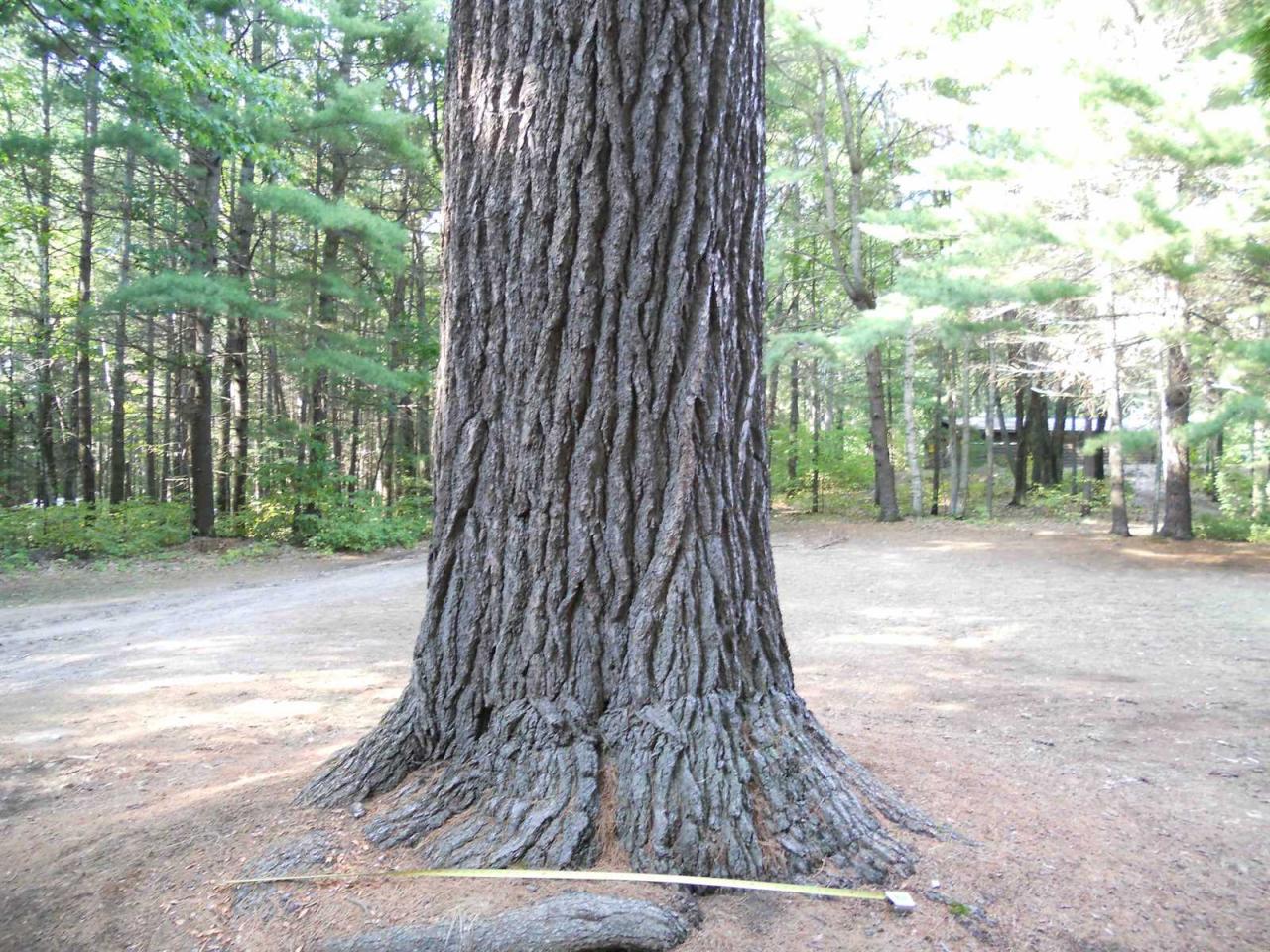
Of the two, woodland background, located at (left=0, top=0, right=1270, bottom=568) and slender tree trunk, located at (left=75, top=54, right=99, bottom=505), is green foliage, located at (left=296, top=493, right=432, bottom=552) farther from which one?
slender tree trunk, located at (left=75, top=54, right=99, bottom=505)

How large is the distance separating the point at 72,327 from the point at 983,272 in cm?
1645

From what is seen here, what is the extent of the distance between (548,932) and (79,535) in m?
15.6

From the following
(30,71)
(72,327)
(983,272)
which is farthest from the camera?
(30,71)

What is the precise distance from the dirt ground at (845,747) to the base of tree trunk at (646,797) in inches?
4.2

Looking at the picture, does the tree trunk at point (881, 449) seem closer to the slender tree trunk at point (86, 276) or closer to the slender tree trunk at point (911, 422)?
the slender tree trunk at point (911, 422)

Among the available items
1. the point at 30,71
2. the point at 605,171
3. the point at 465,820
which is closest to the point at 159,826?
the point at 465,820

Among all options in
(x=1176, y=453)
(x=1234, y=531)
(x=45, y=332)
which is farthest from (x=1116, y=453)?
(x=45, y=332)

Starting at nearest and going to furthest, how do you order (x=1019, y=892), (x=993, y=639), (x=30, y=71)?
(x=1019, y=892)
(x=993, y=639)
(x=30, y=71)

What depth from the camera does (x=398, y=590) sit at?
10.9 meters

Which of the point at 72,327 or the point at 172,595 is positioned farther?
the point at 72,327

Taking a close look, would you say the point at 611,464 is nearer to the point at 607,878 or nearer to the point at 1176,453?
the point at 607,878

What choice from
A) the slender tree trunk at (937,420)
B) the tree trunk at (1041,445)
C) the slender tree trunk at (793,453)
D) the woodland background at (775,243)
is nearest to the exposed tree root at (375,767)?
the woodland background at (775,243)

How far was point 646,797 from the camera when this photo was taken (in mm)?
2271

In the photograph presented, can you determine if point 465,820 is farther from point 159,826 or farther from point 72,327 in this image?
point 72,327
